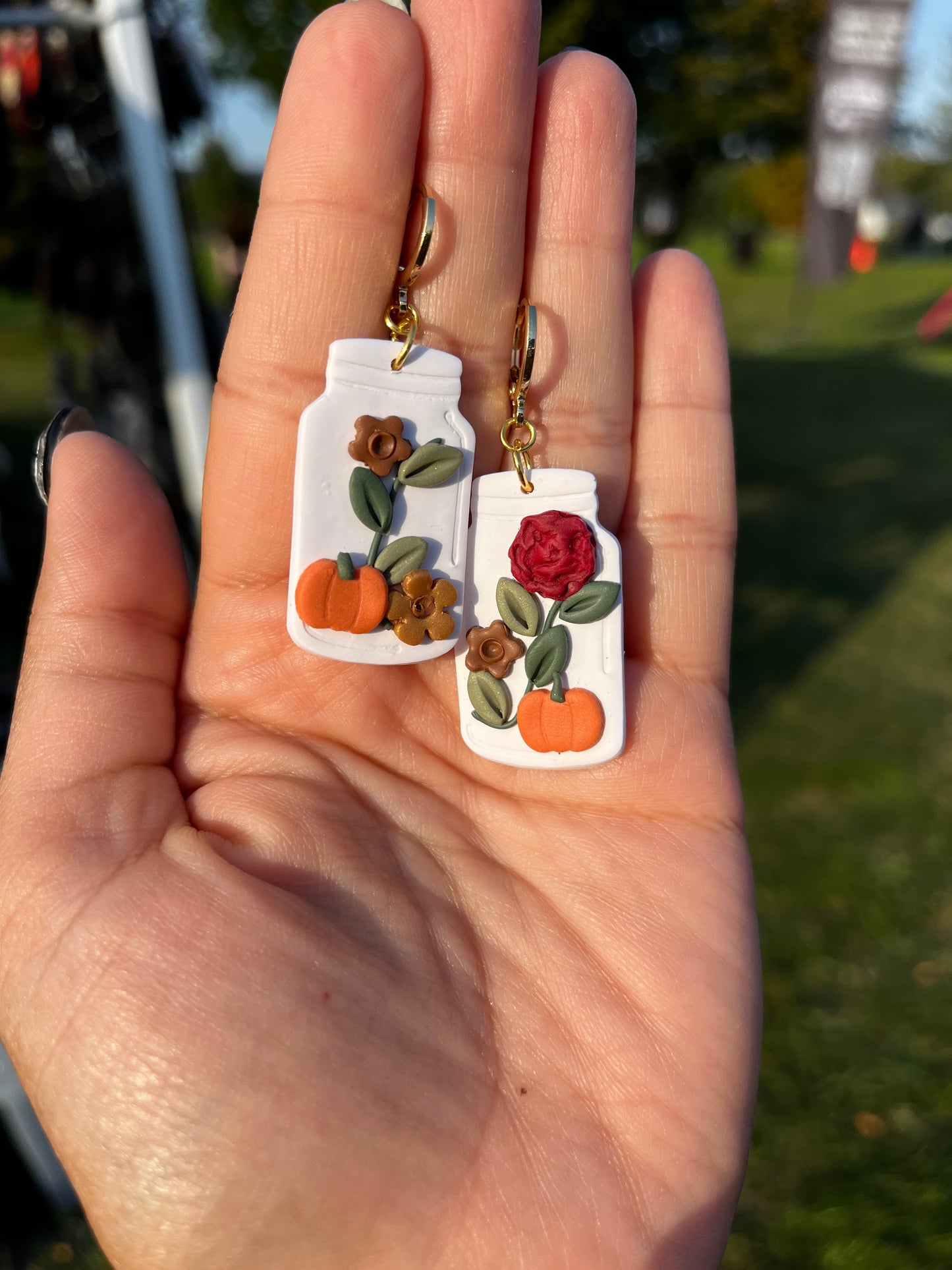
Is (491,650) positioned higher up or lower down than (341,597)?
lower down

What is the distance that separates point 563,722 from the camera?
1.77m

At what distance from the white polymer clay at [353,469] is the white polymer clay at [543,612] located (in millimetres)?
50

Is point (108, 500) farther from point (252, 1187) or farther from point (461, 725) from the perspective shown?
point (252, 1187)

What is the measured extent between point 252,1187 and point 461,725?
2.78 ft

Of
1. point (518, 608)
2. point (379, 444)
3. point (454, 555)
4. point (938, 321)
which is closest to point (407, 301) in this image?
point (379, 444)

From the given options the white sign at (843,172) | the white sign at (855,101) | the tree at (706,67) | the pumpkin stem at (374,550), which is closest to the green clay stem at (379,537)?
the pumpkin stem at (374,550)

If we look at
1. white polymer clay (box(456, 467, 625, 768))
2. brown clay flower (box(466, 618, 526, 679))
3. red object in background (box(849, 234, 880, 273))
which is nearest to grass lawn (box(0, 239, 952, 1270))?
white polymer clay (box(456, 467, 625, 768))

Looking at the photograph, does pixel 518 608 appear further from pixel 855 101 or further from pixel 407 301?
pixel 855 101

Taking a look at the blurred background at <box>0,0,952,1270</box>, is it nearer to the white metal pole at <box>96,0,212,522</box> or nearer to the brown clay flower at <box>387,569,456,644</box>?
the white metal pole at <box>96,0,212,522</box>

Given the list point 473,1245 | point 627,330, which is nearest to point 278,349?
point 627,330

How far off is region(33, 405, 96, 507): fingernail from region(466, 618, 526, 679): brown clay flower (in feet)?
2.70

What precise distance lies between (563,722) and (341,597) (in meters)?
0.48

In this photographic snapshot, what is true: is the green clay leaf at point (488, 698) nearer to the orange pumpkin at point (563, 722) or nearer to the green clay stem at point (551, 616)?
the orange pumpkin at point (563, 722)

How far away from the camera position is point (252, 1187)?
1284mm
